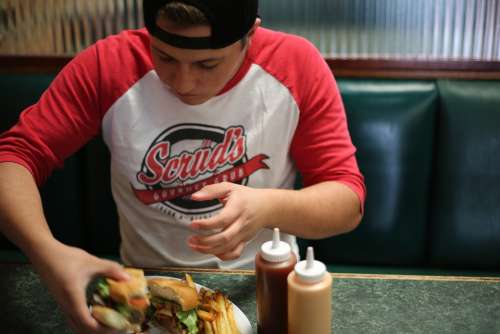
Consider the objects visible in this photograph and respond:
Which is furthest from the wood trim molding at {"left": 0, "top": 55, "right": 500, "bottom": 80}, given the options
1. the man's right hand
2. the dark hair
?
the man's right hand

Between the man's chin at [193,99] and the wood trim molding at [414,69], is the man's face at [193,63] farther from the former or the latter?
the wood trim molding at [414,69]

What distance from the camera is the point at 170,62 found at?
139 cm

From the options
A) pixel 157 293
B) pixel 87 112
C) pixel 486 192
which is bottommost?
pixel 486 192

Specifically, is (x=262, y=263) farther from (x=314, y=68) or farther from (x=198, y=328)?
(x=314, y=68)

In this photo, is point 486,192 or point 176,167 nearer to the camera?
point 176,167

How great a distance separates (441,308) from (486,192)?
97 cm

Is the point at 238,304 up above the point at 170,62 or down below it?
below

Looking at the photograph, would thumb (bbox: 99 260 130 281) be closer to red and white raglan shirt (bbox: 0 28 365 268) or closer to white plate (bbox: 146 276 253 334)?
white plate (bbox: 146 276 253 334)

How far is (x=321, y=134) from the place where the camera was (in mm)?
1593

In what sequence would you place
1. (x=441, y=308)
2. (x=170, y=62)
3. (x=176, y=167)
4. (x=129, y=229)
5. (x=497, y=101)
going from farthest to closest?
1. (x=497, y=101)
2. (x=129, y=229)
3. (x=176, y=167)
4. (x=170, y=62)
5. (x=441, y=308)

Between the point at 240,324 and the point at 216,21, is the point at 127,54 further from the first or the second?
the point at 240,324

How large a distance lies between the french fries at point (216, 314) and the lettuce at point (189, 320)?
15 mm

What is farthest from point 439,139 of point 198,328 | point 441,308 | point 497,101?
point 198,328

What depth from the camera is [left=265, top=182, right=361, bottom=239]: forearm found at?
1.41 m
